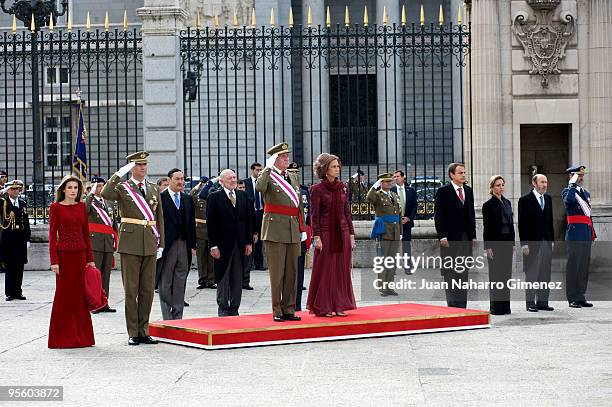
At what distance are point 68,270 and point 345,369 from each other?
3.19 meters

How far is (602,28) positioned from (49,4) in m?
10.2

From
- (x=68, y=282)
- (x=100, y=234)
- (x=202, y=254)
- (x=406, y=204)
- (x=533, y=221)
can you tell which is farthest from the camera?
(x=406, y=204)

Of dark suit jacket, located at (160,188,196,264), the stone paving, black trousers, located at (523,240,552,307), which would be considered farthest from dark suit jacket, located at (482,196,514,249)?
dark suit jacket, located at (160,188,196,264)

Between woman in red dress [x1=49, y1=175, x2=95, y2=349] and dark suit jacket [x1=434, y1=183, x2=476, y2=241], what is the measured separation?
15.0 feet

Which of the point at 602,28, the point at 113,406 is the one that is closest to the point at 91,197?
the point at 113,406

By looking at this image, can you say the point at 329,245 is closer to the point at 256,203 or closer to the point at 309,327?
the point at 309,327

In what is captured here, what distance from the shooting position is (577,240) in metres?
14.8

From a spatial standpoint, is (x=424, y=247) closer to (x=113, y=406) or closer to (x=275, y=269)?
(x=275, y=269)

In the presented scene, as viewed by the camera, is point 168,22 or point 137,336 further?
point 168,22

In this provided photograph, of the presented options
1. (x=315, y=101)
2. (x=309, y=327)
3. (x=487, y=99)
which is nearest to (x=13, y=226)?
(x=309, y=327)

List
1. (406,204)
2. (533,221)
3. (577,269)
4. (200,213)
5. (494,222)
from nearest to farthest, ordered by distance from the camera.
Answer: (494,222) → (533,221) → (577,269) → (200,213) → (406,204)

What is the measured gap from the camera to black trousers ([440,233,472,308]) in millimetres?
13945

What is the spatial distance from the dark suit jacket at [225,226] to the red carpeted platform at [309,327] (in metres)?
0.88

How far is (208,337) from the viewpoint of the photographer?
11117 millimetres
